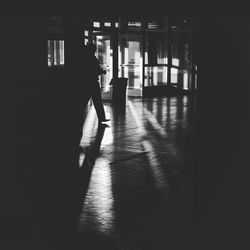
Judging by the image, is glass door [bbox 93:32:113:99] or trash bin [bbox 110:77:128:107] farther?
glass door [bbox 93:32:113:99]

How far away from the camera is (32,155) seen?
9102 millimetres

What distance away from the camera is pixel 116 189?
6.96 m

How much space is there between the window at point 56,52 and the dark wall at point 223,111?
8298 millimetres

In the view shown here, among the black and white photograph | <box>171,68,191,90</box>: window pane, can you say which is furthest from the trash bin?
<box>171,68,191,90</box>: window pane

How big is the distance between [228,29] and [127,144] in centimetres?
474

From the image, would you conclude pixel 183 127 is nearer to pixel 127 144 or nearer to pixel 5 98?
pixel 127 144

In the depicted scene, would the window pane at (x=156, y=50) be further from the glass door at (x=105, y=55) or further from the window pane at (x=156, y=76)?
the glass door at (x=105, y=55)

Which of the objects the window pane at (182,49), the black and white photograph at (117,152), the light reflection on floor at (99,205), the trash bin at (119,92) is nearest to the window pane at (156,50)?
the window pane at (182,49)

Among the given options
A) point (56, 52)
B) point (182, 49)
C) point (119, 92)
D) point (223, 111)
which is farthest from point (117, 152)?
point (182, 49)

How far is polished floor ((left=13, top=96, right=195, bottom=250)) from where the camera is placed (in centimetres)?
525

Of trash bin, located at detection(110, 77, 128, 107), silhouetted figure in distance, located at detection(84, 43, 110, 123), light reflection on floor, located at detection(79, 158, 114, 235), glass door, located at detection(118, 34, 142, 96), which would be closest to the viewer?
light reflection on floor, located at detection(79, 158, 114, 235)

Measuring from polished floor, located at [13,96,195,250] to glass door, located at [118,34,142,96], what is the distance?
7.06m

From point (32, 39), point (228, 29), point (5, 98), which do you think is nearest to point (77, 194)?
point (228, 29)

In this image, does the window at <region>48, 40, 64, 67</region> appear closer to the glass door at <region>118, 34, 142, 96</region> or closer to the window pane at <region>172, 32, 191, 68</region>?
the glass door at <region>118, 34, 142, 96</region>
